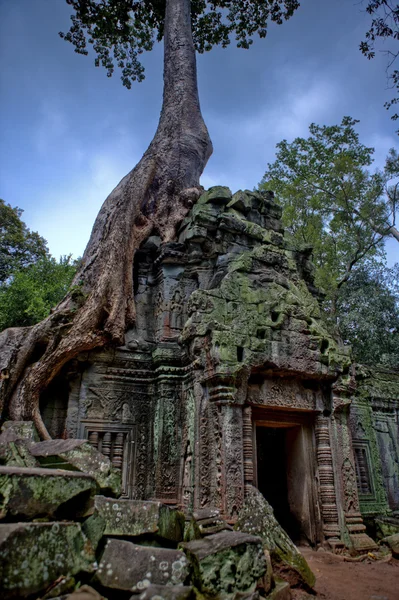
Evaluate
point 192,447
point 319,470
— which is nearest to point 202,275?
point 192,447

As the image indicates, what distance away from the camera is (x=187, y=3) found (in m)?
15.6

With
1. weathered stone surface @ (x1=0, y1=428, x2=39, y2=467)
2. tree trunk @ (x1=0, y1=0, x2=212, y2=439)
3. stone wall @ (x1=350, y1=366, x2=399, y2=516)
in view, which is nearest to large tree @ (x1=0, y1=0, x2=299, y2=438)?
tree trunk @ (x1=0, y1=0, x2=212, y2=439)

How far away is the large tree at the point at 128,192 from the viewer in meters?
7.10

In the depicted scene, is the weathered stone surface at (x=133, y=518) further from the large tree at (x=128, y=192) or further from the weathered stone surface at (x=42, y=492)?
the large tree at (x=128, y=192)

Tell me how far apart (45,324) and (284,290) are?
3.93m

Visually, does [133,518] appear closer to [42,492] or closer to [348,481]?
[42,492]

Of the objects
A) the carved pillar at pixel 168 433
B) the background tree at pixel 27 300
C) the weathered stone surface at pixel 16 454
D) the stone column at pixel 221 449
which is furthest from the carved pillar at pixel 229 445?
the background tree at pixel 27 300

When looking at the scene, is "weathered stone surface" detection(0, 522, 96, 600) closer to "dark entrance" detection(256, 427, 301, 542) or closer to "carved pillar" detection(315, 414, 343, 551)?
"carved pillar" detection(315, 414, 343, 551)

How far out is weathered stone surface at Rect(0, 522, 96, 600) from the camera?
2652 mm

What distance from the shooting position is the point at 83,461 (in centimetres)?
441

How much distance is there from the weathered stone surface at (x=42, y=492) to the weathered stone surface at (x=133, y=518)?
282 millimetres

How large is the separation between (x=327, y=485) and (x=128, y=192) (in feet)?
22.1

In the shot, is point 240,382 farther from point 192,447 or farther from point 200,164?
point 200,164

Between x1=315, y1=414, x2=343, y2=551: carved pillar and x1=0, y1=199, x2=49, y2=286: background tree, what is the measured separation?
1336 centimetres
